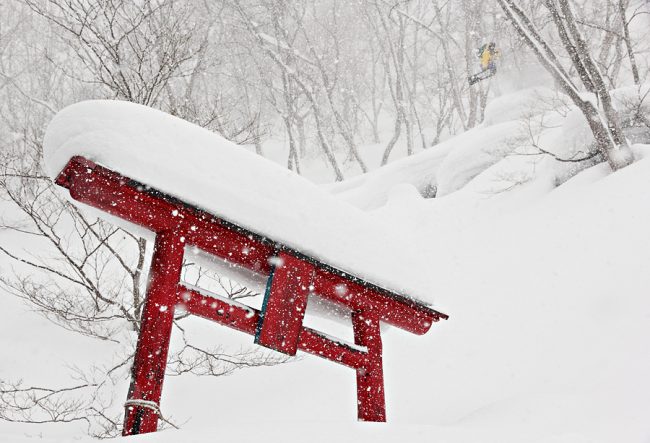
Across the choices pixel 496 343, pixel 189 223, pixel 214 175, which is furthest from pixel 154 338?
pixel 496 343

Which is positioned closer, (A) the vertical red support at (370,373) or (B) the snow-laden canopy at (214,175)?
(B) the snow-laden canopy at (214,175)

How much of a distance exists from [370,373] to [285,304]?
773 millimetres

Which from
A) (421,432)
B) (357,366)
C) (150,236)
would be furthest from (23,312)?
(421,432)

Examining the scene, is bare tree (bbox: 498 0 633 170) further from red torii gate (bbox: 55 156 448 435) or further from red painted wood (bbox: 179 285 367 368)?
red painted wood (bbox: 179 285 367 368)

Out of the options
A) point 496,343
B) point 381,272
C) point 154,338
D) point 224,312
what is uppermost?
point 496,343

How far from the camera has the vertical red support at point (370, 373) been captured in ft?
9.40

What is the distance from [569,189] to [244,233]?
787 cm

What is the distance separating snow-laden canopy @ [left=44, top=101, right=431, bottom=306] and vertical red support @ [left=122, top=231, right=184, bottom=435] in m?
0.33

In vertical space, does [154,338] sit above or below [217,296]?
below

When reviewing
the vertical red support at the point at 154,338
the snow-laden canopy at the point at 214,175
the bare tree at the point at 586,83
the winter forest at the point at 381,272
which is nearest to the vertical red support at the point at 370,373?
the winter forest at the point at 381,272

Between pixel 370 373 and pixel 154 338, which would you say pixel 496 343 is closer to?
pixel 370 373

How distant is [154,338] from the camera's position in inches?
91.2

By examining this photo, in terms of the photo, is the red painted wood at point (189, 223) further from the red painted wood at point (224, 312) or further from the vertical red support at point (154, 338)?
the red painted wood at point (224, 312)

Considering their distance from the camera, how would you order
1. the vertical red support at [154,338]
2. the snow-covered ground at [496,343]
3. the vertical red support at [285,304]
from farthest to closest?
the snow-covered ground at [496,343] < the vertical red support at [285,304] < the vertical red support at [154,338]
